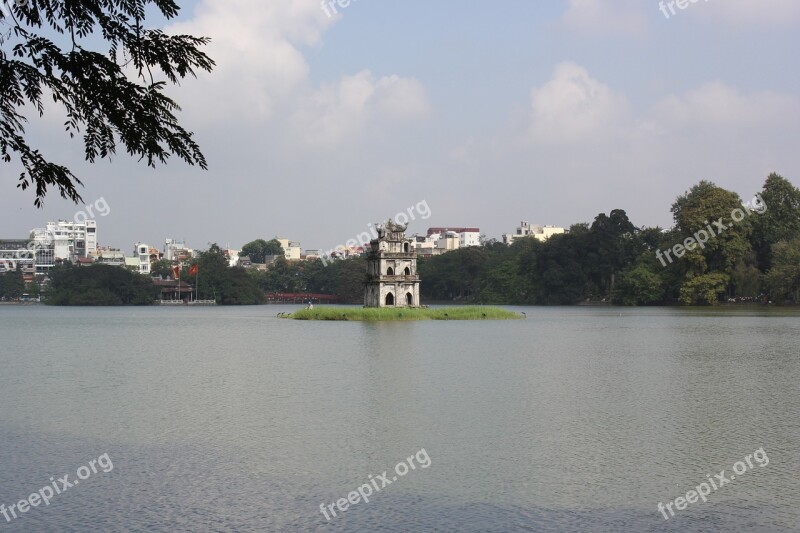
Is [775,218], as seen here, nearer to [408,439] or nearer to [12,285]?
[408,439]

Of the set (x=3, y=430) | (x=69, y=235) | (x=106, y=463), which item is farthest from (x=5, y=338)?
(x=69, y=235)

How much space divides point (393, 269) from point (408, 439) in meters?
57.3

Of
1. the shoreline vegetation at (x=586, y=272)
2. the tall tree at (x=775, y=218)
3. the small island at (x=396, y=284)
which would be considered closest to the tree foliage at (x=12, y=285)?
the shoreline vegetation at (x=586, y=272)

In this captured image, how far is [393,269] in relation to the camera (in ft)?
255

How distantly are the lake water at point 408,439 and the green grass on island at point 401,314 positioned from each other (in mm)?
30655

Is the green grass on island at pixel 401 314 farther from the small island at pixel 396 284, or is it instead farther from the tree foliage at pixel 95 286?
the tree foliage at pixel 95 286

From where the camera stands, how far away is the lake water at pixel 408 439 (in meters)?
14.8

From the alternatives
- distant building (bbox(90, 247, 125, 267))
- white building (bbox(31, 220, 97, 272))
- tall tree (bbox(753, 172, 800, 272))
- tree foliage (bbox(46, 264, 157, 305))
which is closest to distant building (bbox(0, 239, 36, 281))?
white building (bbox(31, 220, 97, 272))

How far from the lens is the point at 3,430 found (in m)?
21.7

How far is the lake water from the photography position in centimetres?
1480

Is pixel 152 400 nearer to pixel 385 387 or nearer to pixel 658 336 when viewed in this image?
pixel 385 387

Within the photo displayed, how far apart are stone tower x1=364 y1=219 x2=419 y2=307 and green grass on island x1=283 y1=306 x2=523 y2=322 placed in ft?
6.48

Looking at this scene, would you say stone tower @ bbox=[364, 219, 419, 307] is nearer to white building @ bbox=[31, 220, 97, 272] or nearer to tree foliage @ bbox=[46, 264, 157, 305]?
tree foliage @ bbox=[46, 264, 157, 305]

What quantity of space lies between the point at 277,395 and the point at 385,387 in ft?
12.3
